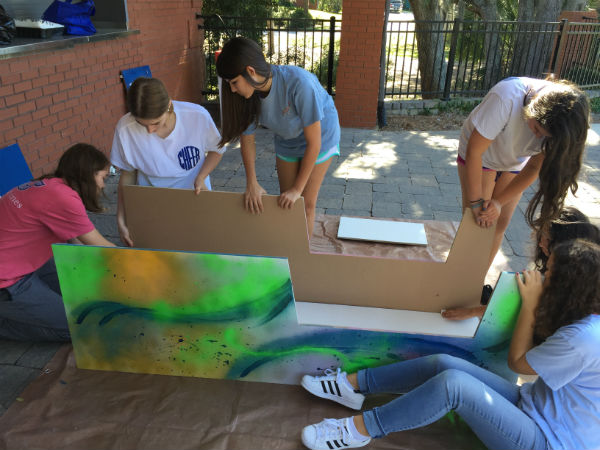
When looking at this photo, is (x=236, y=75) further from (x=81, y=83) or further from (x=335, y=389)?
(x=81, y=83)

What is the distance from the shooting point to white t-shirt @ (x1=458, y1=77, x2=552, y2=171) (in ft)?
7.00

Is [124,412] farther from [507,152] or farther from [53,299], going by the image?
[507,152]

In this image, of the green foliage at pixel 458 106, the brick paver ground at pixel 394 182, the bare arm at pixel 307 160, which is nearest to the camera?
the bare arm at pixel 307 160

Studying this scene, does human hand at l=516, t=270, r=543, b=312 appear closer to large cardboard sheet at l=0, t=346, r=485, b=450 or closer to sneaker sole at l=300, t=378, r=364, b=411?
large cardboard sheet at l=0, t=346, r=485, b=450

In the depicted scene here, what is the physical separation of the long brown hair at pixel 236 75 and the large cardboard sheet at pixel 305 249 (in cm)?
37

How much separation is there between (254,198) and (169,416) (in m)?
1.10

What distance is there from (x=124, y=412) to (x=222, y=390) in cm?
42

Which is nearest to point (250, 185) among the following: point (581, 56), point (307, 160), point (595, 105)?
point (307, 160)

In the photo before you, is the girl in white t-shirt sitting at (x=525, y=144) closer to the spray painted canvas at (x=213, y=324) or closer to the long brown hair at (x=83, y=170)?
the spray painted canvas at (x=213, y=324)

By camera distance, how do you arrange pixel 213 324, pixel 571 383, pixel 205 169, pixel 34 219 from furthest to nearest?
pixel 205 169 → pixel 34 219 → pixel 213 324 → pixel 571 383

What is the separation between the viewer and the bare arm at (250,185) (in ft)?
8.06

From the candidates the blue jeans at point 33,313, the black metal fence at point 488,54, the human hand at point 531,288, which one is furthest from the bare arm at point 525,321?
the black metal fence at point 488,54

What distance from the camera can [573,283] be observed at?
1663mm

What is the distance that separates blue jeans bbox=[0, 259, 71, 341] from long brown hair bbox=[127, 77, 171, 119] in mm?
988
